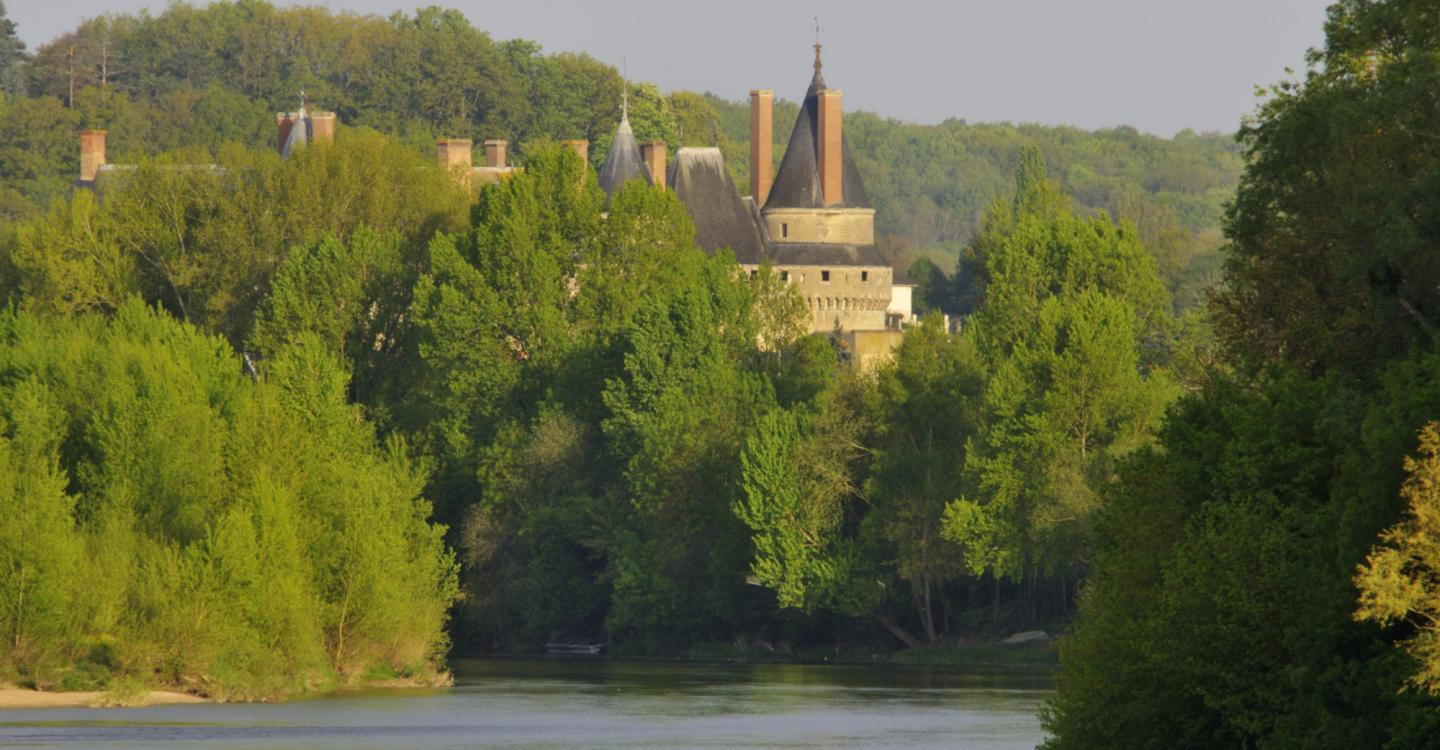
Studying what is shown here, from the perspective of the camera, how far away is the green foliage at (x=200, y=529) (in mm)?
50562

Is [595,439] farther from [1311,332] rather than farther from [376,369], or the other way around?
[1311,332]

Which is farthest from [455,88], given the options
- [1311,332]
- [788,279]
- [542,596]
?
[1311,332]

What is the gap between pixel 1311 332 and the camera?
33844mm

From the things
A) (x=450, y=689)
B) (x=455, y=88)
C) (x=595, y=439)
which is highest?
(x=455, y=88)

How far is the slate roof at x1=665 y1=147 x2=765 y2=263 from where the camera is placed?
3334 inches

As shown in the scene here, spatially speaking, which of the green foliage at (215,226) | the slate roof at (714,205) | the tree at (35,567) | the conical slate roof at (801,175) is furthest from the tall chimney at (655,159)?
the tree at (35,567)

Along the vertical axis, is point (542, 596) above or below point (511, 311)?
below

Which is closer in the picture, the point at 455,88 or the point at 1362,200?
the point at 1362,200

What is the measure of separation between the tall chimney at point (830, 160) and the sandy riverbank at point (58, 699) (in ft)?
125

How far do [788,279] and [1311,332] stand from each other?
2014 inches

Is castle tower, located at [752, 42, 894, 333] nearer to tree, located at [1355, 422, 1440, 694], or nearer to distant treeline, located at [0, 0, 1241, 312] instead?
distant treeline, located at [0, 0, 1241, 312]

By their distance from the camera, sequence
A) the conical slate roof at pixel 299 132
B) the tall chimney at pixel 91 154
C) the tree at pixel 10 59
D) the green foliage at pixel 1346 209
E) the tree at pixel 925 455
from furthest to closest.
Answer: the tree at pixel 10 59
the tall chimney at pixel 91 154
the conical slate roof at pixel 299 132
the tree at pixel 925 455
the green foliage at pixel 1346 209

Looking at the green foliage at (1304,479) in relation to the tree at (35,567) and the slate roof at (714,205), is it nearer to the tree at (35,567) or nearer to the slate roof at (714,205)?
the tree at (35,567)

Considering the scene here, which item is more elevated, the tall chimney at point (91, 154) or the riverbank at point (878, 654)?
the tall chimney at point (91, 154)
